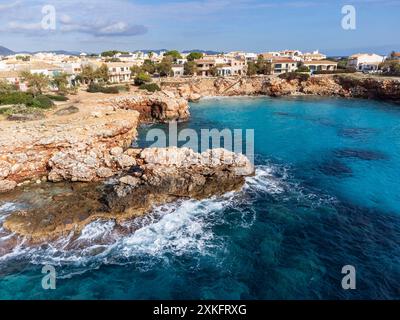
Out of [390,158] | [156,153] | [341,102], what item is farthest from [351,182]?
[341,102]

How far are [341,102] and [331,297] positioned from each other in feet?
205

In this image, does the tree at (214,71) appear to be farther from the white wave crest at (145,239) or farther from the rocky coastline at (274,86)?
the white wave crest at (145,239)

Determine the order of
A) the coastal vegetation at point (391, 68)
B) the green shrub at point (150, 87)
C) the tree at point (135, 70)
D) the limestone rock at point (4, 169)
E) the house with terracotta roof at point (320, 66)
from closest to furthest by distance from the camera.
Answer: the limestone rock at point (4, 169) < the green shrub at point (150, 87) < the tree at point (135, 70) < the coastal vegetation at point (391, 68) < the house with terracotta roof at point (320, 66)

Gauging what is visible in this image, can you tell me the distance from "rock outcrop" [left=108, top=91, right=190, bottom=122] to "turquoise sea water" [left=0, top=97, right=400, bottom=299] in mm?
24929

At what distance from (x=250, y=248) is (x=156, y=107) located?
38.4m

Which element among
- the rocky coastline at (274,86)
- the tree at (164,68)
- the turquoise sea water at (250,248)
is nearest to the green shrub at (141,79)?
the rocky coastline at (274,86)

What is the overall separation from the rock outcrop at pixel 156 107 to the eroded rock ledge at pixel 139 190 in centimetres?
2229

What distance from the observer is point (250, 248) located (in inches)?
731

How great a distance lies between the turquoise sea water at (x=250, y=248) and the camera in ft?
51.3

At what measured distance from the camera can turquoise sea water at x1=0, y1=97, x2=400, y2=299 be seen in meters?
15.6

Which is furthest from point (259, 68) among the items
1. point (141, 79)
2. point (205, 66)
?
point (141, 79)

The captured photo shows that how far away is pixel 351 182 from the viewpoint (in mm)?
27750

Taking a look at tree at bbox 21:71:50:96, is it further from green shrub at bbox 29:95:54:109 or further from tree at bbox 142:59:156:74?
tree at bbox 142:59:156:74

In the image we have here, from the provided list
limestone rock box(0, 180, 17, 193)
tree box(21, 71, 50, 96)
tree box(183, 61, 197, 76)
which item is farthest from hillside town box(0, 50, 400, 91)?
limestone rock box(0, 180, 17, 193)
